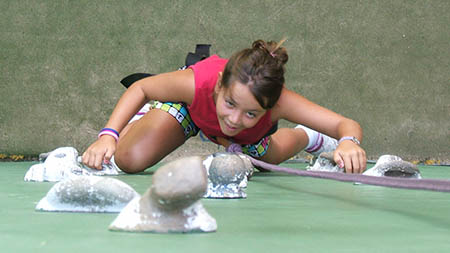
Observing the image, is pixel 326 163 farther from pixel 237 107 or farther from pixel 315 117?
pixel 237 107

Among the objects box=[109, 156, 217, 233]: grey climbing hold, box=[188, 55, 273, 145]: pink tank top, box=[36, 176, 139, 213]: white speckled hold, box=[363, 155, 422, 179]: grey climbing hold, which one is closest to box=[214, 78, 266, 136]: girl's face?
box=[188, 55, 273, 145]: pink tank top

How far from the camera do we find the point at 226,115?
190 cm

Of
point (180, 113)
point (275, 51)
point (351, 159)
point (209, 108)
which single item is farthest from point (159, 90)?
point (351, 159)

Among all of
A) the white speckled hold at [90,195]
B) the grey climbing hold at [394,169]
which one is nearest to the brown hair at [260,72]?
the grey climbing hold at [394,169]

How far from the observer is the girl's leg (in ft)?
7.73

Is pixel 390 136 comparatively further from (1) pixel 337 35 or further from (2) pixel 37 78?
(2) pixel 37 78

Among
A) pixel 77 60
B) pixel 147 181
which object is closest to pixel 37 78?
pixel 77 60

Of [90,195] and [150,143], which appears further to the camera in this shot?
[150,143]

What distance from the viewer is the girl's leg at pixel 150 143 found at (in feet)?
7.73

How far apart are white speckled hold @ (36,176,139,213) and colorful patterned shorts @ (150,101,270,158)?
1.28 meters

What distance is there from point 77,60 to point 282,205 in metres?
2.43

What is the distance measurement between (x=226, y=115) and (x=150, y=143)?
576 mm

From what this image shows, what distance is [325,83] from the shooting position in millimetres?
3623

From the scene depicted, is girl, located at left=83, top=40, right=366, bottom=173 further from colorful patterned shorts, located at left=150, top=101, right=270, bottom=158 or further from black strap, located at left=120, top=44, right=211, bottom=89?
black strap, located at left=120, top=44, right=211, bottom=89
